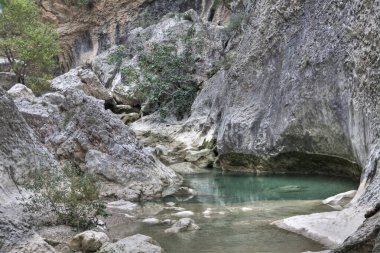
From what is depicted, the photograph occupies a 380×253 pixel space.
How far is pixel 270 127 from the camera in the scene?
20625mm

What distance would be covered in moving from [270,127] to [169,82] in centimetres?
1196

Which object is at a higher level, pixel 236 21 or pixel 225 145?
pixel 236 21

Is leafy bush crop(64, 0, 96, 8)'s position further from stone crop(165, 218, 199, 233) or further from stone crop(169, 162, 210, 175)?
stone crop(165, 218, 199, 233)

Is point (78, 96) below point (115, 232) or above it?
above

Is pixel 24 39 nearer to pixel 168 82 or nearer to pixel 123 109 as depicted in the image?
pixel 123 109

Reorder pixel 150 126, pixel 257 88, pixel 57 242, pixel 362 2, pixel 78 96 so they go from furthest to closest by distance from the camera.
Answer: pixel 150 126 → pixel 257 88 → pixel 78 96 → pixel 362 2 → pixel 57 242

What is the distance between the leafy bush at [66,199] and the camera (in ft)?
33.0

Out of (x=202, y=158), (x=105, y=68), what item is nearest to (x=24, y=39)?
(x=105, y=68)

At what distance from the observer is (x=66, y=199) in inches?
395

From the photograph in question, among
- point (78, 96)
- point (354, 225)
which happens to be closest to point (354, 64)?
point (354, 225)

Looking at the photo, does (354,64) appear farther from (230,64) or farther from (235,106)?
(230,64)

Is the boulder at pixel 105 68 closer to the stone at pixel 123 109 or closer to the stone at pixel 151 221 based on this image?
the stone at pixel 123 109

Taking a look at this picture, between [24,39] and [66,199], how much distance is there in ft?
89.1

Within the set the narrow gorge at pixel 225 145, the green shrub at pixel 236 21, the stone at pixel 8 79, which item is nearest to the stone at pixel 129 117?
the narrow gorge at pixel 225 145
